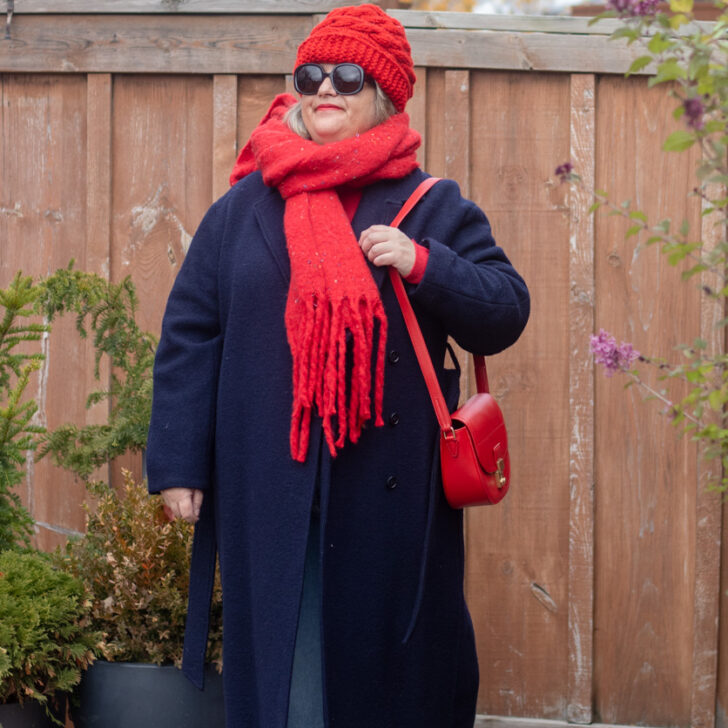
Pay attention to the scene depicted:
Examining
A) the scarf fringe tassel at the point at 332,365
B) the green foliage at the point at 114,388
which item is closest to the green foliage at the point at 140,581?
the green foliage at the point at 114,388

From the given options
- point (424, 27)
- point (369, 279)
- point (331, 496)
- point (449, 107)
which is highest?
point (424, 27)

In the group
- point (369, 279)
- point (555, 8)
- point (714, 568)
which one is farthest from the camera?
point (555, 8)

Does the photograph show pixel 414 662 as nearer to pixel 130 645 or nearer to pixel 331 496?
pixel 331 496

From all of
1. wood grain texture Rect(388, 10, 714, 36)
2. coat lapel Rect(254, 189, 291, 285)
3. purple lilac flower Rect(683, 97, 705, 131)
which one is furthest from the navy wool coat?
wood grain texture Rect(388, 10, 714, 36)

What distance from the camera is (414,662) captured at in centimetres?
234

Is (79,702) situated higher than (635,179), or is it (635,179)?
(635,179)

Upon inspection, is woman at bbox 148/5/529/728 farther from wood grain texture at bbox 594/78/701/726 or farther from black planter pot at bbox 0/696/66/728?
wood grain texture at bbox 594/78/701/726

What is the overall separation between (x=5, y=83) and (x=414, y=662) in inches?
97.0

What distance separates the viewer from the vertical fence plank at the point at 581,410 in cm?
337

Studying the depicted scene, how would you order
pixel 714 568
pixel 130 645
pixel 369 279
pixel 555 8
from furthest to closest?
pixel 555 8 < pixel 714 568 < pixel 130 645 < pixel 369 279

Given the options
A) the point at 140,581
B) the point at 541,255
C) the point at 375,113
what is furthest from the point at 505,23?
the point at 140,581

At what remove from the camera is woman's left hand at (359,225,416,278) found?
2184mm

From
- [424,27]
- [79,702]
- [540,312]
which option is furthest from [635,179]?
[79,702]

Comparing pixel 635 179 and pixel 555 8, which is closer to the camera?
pixel 635 179
